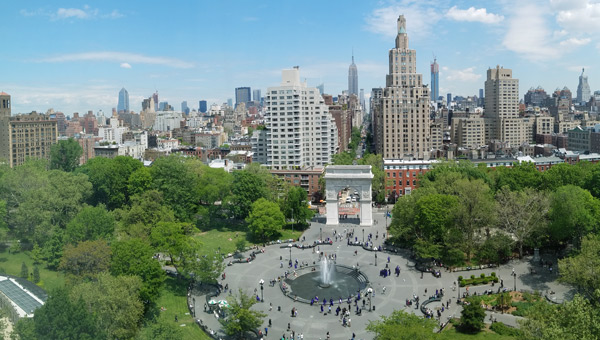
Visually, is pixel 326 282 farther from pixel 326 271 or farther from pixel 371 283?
pixel 371 283

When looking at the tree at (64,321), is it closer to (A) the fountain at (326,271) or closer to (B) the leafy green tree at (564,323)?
(A) the fountain at (326,271)

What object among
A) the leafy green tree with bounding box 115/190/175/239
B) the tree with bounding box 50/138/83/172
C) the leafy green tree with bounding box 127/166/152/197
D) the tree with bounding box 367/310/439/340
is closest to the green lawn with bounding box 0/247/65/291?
the leafy green tree with bounding box 115/190/175/239

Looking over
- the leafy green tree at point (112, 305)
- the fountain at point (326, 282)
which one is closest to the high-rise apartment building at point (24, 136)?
the fountain at point (326, 282)

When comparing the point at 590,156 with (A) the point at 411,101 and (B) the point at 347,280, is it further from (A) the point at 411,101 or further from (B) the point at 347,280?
(B) the point at 347,280

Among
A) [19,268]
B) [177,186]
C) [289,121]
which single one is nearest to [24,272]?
[19,268]

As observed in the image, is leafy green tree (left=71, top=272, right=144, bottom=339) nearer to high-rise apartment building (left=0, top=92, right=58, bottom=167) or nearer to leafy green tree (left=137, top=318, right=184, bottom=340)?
leafy green tree (left=137, top=318, right=184, bottom=340)
